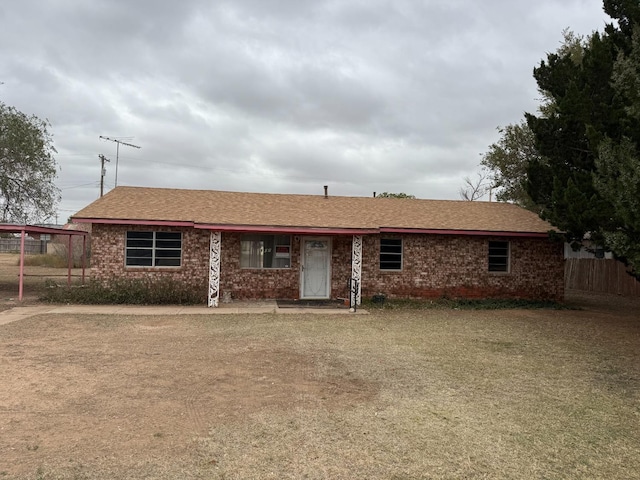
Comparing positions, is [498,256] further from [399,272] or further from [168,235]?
[168,235]

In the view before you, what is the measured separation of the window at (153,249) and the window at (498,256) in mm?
10651

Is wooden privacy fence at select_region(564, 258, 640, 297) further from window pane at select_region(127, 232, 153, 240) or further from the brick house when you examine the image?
window pane at select_region(127, 232, 153, 240)

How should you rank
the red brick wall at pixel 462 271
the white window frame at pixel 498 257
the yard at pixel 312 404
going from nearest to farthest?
the yard at pixel 312 404 → the red brick wall at pixel 462 271 → the white window frame at pixel 498 257

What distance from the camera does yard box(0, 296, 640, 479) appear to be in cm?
441

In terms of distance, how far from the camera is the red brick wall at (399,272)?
15.8 metres

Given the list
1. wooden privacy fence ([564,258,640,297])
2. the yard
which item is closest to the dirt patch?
the yard

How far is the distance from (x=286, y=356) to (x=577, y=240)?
984 centimetres

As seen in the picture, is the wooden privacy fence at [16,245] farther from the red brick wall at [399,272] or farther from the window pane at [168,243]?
the window pane at [168,243]

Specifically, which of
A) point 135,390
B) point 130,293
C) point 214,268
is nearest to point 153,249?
point 130,293

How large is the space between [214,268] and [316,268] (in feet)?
11.6

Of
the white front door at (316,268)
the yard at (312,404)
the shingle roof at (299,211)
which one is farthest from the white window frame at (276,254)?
the yard at (312,404)

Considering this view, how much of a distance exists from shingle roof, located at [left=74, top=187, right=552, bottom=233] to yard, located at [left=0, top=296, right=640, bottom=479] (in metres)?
5.17

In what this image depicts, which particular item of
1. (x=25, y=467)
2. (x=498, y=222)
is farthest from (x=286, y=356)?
(x=498, y=222)

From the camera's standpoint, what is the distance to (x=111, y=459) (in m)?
4.39
